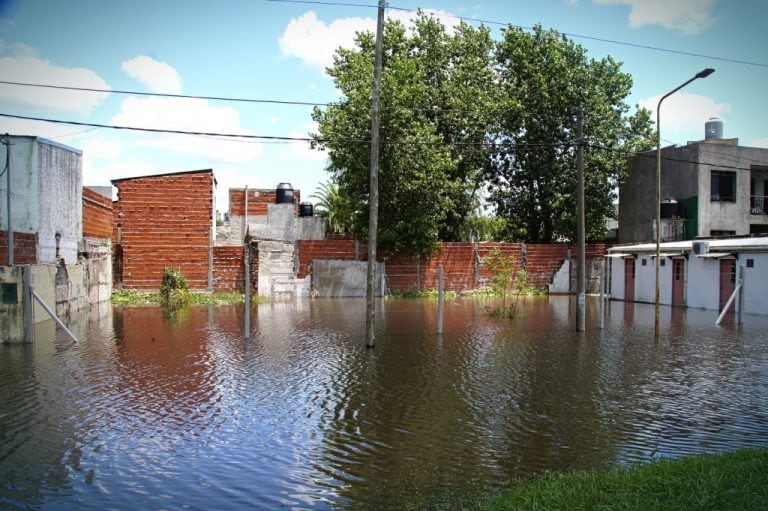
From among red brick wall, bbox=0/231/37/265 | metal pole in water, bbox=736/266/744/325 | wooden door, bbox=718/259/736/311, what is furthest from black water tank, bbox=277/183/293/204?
metal pole in water, bbox=736/266/744/325

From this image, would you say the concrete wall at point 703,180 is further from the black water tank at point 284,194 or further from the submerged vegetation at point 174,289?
the submerged vegetation at point 174,289

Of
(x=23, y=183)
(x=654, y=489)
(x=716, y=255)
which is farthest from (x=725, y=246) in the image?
(x=23, y=183)

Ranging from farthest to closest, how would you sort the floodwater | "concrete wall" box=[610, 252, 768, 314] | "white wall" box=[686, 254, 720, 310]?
"white wall" box=[686, 254, 720, 310] → "concrete wall" box=[610, 252, 768, 314] → the floodwater

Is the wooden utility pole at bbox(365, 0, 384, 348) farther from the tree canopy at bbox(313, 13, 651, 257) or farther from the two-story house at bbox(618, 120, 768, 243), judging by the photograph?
the two-story house at bbox(618, 120, 768, 243)

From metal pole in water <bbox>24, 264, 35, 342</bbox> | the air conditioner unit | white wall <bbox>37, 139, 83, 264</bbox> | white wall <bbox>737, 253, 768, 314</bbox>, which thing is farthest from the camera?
the air conditioner unit

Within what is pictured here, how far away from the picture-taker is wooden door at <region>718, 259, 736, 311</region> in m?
26.2

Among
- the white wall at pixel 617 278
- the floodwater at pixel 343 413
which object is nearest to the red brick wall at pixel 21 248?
the floodwater at pixel 343 413

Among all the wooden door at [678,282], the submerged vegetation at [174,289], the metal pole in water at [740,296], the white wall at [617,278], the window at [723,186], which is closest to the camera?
the metal pole in water at [740,296]

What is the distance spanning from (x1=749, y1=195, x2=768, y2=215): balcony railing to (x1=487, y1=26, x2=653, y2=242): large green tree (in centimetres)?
759

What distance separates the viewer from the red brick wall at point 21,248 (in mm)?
18781

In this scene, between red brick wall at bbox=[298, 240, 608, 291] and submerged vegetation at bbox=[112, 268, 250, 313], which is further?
red brick wall at bbox=[298, 240, 608, 291]

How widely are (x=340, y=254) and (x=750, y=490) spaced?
2898 cm

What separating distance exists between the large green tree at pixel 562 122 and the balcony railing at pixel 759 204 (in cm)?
759

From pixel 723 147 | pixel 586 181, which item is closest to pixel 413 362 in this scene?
pixel 586 181
